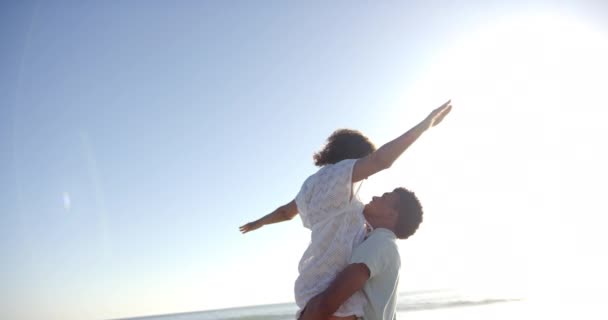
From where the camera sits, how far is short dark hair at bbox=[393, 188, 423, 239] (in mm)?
2332

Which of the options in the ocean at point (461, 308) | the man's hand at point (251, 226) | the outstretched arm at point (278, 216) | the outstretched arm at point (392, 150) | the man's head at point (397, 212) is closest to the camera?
the outstretched arm at point (392, 150)

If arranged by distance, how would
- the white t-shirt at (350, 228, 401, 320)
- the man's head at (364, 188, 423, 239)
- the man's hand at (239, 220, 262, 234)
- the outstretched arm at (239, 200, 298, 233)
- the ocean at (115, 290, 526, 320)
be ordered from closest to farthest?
1. the white t-shirt at (350, 228, 401, 320)
2. the man's head at (364, 188, 423, 239)
3. the outstretched arm at (239, 200, 298, 233)
4. the man's hand at (239, 220, 262, 234)
5. the ocean at (115, 290, 526, 320)

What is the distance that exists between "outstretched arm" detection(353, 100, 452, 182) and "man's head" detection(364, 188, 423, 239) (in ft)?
1.18

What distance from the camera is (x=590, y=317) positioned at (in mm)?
10664

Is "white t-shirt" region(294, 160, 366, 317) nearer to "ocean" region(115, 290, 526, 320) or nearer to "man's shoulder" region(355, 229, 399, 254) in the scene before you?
"man's shoulder" region(355, 229, 399, 254)

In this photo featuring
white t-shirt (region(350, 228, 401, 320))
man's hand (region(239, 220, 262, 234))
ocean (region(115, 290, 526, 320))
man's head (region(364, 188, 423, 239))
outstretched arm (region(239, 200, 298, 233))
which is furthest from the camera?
ocean (region(115, 290, 526, 320))

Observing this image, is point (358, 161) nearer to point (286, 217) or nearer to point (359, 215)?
point (359, 215)

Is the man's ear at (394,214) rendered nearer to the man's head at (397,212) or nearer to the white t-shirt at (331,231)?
the man's head at (397,212)

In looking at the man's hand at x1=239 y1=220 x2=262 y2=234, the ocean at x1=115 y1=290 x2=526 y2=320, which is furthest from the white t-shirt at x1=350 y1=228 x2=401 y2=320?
the ocean at x1=115 y1=290 x2=526 y2=320

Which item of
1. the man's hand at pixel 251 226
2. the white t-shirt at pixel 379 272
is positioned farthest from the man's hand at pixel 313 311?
the man's hand at pixel 251 226

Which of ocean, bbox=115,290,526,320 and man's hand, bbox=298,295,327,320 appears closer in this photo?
man's hand, bbox=298,295,327,320

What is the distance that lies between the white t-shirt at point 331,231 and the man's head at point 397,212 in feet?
0.43

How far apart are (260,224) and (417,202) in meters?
1.04

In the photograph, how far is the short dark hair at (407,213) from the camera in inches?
91.8
